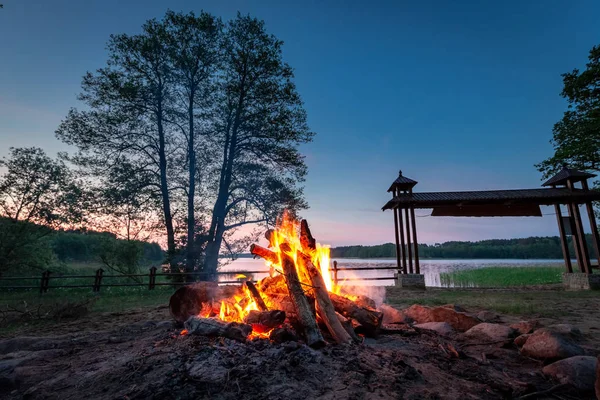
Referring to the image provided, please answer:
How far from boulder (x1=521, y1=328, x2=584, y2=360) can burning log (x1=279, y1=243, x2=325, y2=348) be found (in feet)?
10.5

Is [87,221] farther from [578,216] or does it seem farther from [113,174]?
[578,216]

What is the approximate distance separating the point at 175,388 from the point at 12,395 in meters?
2.03

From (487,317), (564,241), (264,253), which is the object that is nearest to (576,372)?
(487,317)

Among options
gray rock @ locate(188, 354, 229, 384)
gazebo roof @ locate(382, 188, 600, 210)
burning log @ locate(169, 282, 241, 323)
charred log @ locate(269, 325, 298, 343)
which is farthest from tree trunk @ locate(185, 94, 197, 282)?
gray rock @ locate(188, 354, 229, 384)

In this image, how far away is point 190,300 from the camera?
551 cm

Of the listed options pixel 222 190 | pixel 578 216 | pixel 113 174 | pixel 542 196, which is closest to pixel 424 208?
pixel 542 196

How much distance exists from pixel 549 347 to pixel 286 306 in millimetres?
4010

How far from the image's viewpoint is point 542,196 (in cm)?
1346

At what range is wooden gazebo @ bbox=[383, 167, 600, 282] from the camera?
13336 millimetres

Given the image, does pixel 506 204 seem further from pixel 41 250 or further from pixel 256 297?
pixel 41 250

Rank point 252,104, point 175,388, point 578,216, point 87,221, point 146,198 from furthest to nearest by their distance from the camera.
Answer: point 252,104
point 146,198
point 87,221
point 578,216
point 175,388

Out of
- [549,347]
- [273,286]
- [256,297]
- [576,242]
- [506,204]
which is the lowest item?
[549,347]

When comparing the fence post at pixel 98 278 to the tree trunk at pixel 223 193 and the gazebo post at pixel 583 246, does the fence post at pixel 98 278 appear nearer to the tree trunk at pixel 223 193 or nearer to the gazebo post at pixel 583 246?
the tree trunk at pixel 223 193

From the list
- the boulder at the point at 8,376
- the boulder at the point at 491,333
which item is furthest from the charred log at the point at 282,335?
the boulder at the point at 491,333
